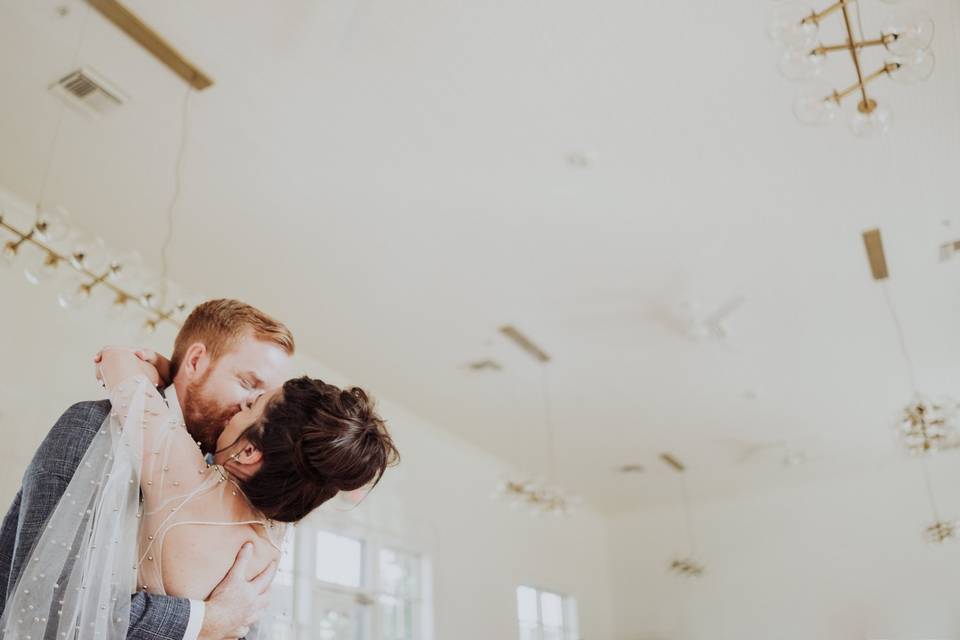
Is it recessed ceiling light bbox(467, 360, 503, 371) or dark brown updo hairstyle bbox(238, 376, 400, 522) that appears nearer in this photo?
dark brown updo hairstyle bbox(238, 376, 400, 522)

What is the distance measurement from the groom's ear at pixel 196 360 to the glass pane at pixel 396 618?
6728 mm

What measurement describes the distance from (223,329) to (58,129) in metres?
3.45

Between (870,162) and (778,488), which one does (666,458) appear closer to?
(778,488)

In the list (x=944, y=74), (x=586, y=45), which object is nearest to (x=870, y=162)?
(x=944, y=74)

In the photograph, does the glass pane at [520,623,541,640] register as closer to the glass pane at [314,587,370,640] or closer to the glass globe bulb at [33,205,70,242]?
the glass pane at [314,587,370,640]

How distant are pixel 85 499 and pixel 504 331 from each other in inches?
217

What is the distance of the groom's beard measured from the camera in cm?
158

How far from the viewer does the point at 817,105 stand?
335 centimetres

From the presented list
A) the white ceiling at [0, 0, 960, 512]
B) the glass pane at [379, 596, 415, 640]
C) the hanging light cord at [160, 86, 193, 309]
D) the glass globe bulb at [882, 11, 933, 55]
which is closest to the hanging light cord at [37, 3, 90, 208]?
the white ceiling at [0, 0, 960, 512]

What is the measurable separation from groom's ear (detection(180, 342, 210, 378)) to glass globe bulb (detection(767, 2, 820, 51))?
2.49m

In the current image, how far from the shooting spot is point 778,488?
39.7 feet

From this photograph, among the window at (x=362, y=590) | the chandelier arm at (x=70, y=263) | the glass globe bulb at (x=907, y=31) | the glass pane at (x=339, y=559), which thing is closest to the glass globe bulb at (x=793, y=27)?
the glass globe bulb at (x=907, y=31)

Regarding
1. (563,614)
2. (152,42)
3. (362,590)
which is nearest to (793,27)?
(152,42)

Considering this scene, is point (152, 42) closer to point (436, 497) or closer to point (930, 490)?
point (436, 497)
